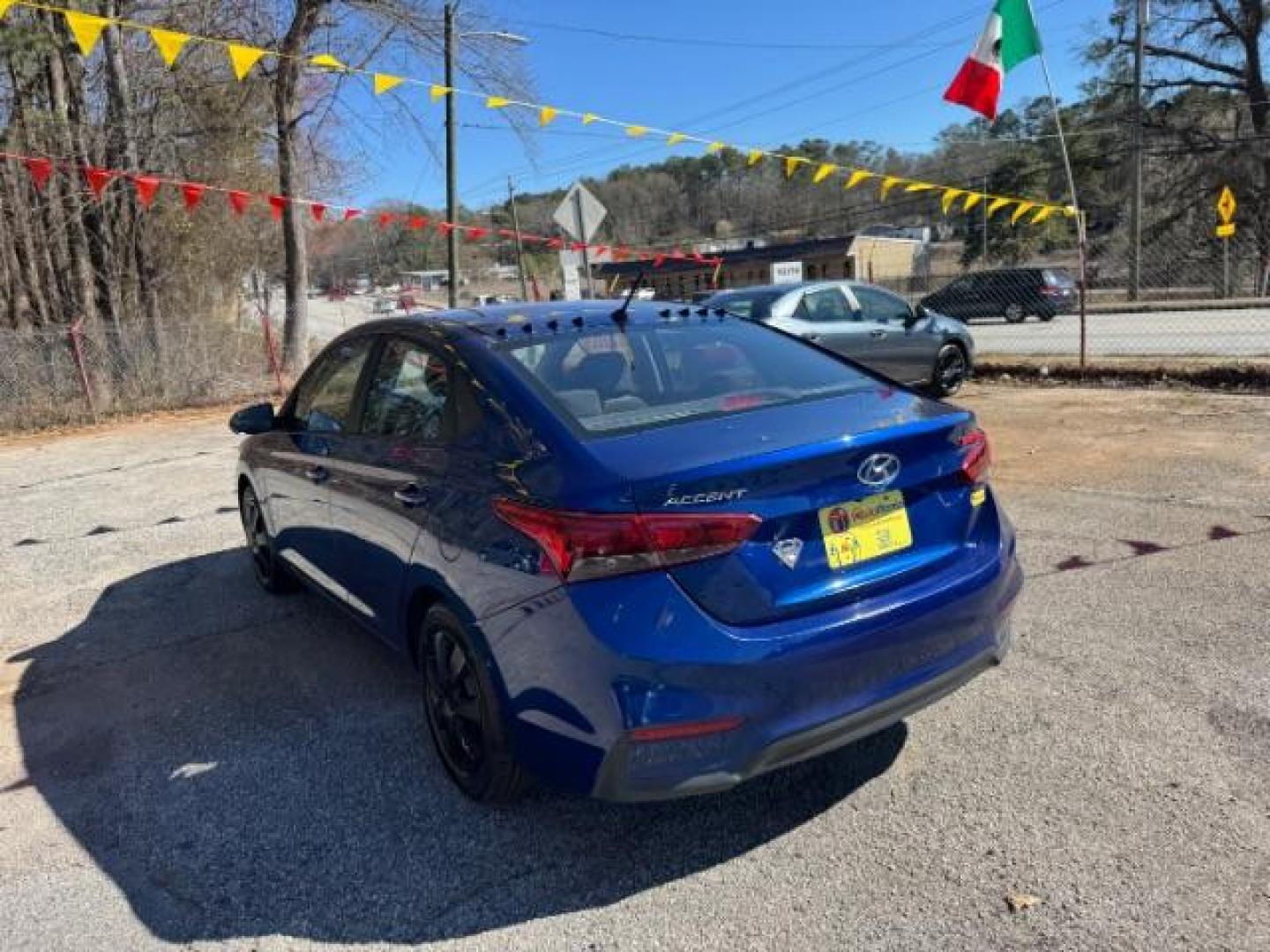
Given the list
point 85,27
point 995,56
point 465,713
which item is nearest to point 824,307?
point 995,56

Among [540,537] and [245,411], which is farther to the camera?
[245,411]

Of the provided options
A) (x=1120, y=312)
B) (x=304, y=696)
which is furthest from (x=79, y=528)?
(x=1120, y=312)

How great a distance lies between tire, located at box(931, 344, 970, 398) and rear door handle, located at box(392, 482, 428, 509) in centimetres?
895

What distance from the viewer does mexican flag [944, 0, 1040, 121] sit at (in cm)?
1101

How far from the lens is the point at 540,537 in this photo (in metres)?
2.47

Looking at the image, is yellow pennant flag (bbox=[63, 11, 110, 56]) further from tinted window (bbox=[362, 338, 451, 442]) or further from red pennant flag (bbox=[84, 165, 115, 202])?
tinted window (bbox=[362, 338, 451, 442])

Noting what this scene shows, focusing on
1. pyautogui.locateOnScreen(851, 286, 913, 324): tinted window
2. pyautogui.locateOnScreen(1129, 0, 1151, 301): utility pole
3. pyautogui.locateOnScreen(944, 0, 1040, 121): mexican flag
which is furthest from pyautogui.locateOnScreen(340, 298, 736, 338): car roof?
pyautogui.locateOnScreen(1129, 0, 1151, 301): utility pole

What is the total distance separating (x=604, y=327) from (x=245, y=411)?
99.8 inches

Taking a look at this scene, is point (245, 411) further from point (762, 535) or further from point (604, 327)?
point (762, 535)

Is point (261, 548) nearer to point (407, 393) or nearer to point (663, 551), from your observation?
point (407, 393)

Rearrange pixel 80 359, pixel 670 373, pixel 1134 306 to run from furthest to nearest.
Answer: pixel 1134 306, pixel 80 359, pixel 670 373

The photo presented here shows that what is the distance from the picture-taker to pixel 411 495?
3148 mm

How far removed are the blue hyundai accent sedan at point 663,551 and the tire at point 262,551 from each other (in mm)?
1848

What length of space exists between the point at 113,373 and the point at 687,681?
1618cm
